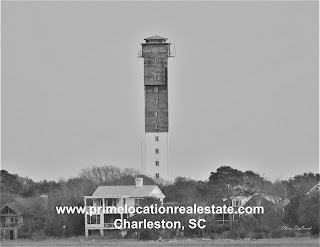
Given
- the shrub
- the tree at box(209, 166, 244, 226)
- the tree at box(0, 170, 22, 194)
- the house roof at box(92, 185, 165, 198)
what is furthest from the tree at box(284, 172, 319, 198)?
the tree at box(0, 170, 22, 194)

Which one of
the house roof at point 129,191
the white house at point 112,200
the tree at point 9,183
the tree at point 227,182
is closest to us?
the white house at point 112,200

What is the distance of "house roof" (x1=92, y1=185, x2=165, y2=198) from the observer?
85188 millimetres

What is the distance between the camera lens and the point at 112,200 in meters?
85.3

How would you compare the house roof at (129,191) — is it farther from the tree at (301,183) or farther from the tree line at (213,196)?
the tree at (301,183)

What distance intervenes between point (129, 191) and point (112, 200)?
1060mm

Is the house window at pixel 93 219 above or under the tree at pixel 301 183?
under

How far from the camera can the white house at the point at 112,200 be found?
83.1 meters

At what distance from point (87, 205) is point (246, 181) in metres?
10.9

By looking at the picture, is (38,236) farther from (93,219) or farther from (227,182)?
(227,182)

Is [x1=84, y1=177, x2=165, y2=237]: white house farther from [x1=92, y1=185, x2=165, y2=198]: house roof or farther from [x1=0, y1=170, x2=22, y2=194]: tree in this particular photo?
[x1=0, y1=170, x2=22, y2=194]: tree

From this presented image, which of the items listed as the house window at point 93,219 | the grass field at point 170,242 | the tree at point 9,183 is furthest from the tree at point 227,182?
the tree at point 9,183

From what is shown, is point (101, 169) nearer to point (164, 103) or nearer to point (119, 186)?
point (164, 103)

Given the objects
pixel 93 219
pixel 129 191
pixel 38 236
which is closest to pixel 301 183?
pixel 129 191

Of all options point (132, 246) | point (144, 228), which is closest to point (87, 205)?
point (144, 228)
